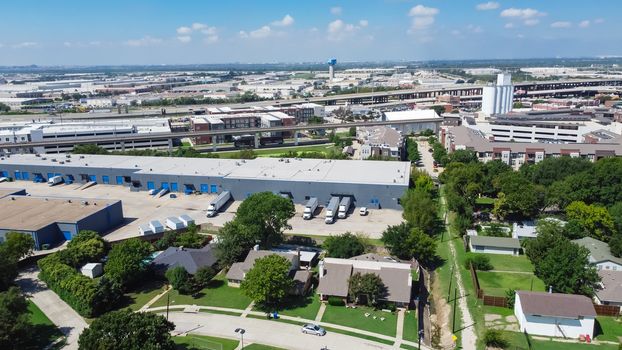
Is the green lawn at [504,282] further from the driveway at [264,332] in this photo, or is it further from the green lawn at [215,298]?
the green lawn at [215,298]

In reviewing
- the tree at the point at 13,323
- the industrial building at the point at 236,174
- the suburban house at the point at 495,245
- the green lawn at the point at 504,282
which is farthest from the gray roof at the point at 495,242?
the tree at the point at 13,323

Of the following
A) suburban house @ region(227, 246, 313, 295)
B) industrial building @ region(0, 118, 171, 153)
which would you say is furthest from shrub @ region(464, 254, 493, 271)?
industrial building @ region(0, 118, 171, 153)

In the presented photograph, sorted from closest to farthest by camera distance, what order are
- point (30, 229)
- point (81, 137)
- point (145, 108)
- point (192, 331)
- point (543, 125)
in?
point (192, 331) < point (30, 229) < point (543, 125) < point (81, 137) < point (145, 108)

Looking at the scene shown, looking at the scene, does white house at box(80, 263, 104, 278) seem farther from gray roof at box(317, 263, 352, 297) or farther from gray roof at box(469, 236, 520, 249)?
gray roof at box(469, 236, 520, 249)

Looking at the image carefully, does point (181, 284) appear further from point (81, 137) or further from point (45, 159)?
point (81, 137)

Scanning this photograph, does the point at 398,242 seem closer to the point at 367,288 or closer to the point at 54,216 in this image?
the point at 367,288

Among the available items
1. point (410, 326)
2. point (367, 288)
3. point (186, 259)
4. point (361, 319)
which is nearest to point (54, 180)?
point (186, 259)

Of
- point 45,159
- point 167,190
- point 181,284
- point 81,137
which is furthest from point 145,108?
point 181,284
